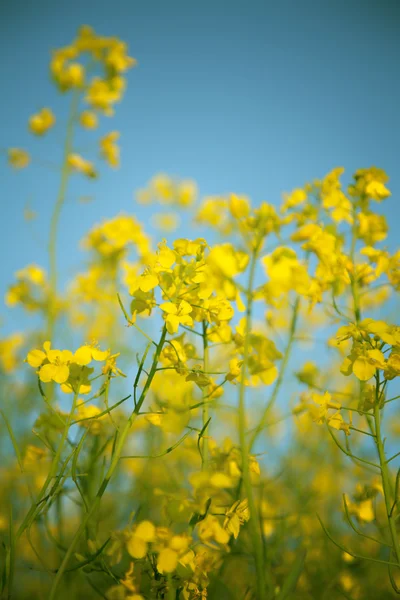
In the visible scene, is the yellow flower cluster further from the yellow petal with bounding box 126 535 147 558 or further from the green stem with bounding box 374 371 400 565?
the green stem with bounding box 374 371 400 565

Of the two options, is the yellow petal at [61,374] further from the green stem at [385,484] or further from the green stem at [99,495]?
the green stem at [385,484]

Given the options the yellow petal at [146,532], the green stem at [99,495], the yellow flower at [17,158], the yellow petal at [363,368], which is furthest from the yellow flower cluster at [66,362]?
the yellow flower at [17,158]

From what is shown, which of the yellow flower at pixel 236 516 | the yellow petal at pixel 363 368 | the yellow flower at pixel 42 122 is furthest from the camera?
the yellow flower at pixel 42 122

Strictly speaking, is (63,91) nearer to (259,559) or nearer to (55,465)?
(55,465)

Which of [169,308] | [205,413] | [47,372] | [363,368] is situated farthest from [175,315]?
[363,368]

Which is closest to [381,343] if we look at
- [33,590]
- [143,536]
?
[143,536]

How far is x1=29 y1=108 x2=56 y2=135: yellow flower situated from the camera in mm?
2795

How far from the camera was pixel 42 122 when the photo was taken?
110 inches

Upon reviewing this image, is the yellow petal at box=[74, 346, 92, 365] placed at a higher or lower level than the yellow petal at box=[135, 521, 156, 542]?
higher

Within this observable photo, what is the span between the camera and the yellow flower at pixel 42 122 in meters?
2.79

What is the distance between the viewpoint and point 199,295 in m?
0.97

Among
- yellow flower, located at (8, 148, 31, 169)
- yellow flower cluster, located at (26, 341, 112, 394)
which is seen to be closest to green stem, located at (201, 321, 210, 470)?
yellow flower cluster, located at (26, 341, 112, 394)

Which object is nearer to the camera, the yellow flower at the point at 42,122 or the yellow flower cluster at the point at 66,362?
the yellow flower cluster at the point at 66,362

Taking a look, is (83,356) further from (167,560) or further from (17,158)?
(17,158)
